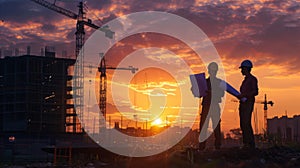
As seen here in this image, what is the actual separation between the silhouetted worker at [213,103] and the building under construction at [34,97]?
86851mm

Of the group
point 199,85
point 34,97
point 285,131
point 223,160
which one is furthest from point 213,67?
point 34,97

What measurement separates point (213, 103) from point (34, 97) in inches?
3632

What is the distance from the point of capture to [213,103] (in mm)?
11305

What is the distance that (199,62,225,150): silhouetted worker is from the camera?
11180mm

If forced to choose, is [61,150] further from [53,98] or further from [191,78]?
A: [53,98]

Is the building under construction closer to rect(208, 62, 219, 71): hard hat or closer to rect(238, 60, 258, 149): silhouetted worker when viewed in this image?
rect(208, 62, 219, 71): hard hat

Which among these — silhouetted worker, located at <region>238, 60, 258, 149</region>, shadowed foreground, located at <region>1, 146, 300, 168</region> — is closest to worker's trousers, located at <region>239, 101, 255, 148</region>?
silhouetted worker, located at <region>238, 60, 258, 149</region>

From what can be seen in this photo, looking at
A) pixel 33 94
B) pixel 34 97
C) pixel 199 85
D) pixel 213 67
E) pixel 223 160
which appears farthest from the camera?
pixel 34 97

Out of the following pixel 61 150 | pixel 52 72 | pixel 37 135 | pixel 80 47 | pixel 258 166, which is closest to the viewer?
pixel 258 166

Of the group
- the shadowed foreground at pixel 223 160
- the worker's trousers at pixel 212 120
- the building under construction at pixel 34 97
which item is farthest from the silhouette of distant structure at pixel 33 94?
the shadowed foreground at pixel 223 160

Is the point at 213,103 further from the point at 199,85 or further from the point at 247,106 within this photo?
the point at 247,106

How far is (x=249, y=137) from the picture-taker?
10.4 metres

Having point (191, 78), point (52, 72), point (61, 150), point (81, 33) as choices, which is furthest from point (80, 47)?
point (191, 78)

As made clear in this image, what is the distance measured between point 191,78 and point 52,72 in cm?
9403
